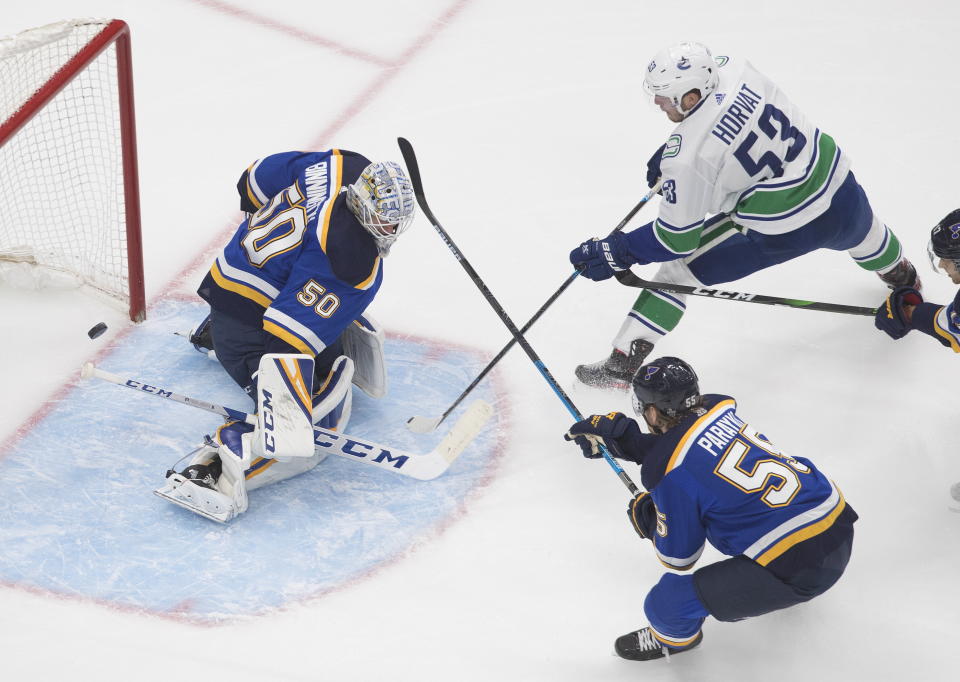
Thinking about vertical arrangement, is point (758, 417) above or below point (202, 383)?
above

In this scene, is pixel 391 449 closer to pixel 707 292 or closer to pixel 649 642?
pixel 649 642

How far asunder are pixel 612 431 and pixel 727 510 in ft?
1.50

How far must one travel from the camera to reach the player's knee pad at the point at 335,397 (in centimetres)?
321

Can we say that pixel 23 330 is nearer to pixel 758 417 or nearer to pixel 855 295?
pixel 758 417

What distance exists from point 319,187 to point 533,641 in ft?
4.60

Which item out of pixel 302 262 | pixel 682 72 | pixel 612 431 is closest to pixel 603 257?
pixel 682 72

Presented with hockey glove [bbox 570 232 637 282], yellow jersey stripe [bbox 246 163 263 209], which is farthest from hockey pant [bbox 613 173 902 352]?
yellow jersey stripe [bbox 246 163 263 209]

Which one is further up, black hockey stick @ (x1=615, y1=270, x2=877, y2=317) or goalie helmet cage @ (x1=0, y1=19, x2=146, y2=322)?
black hockey stick @ (x1=615, y1=270, x2=877, y2=317)

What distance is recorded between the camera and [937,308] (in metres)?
3.26

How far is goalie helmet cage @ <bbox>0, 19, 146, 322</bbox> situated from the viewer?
3225mm

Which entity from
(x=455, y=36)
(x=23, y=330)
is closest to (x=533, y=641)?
(x=23, y=330)

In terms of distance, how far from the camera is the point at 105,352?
3.66 metres

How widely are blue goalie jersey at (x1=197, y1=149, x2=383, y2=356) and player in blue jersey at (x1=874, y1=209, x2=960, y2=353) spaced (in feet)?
5.16

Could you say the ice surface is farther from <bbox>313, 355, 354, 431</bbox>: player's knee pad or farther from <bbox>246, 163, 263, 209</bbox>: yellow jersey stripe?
<bbox>246, 163, 263, 209</bbox>: yellow jersey stripe
